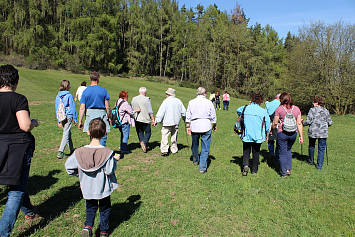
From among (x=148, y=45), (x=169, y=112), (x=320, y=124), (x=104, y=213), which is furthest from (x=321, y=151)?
(x=148, y=45)

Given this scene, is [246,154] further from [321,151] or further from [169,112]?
[169,112]

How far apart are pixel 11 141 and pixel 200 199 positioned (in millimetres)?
3342

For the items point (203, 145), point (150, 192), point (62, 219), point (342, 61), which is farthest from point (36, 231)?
point (342, 61)

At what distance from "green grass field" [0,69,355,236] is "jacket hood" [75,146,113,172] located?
114 cm

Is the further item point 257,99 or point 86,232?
point 257,99

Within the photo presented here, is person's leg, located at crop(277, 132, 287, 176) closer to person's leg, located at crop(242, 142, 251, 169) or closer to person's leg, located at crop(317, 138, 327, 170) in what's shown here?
person's leg, located at crop(242, 142, 251, 169)

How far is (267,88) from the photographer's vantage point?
170 feet

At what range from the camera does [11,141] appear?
10.2ft

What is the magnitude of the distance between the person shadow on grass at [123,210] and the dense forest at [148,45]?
100.0ft

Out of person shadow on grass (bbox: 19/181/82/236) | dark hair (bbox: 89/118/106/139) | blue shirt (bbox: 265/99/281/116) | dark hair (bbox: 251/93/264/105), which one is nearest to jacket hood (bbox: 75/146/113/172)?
dark hair (bbox: 89/118/106/139)

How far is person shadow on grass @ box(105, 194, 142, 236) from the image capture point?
3.92m

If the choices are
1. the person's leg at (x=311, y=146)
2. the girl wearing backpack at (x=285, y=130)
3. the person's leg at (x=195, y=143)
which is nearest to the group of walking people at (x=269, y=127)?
the girl wearing backpack at (x=285, y=130)

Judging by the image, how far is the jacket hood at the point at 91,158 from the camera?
3.23 m

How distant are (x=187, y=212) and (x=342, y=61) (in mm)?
30128
